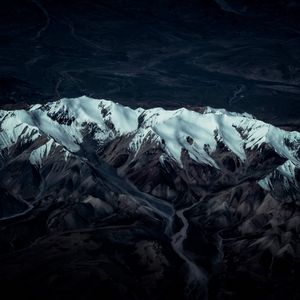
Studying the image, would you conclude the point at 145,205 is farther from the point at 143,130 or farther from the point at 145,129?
the point at 145,129

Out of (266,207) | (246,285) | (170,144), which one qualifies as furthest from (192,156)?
(246,285)

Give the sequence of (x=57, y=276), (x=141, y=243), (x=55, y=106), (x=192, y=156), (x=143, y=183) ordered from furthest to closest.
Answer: (x=55, y=106), (x=192, y=156), (x=143, y=183), (x=141, y=243), (x=57, y=276)

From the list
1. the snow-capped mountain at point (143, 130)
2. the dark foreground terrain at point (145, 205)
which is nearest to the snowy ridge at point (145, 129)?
the snow-capped mountain at point (143, 130)

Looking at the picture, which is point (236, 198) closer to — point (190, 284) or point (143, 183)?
point (143, 183)

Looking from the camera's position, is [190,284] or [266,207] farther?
[266,207]

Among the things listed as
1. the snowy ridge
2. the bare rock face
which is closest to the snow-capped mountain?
→ the snowy ridge

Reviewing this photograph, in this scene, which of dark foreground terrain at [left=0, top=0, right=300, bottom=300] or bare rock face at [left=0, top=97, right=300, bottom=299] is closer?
dark foreground terrain at [left=0, top=0, right=300, bottom=300]

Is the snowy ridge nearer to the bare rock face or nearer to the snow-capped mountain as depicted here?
the snow-capped mountain
